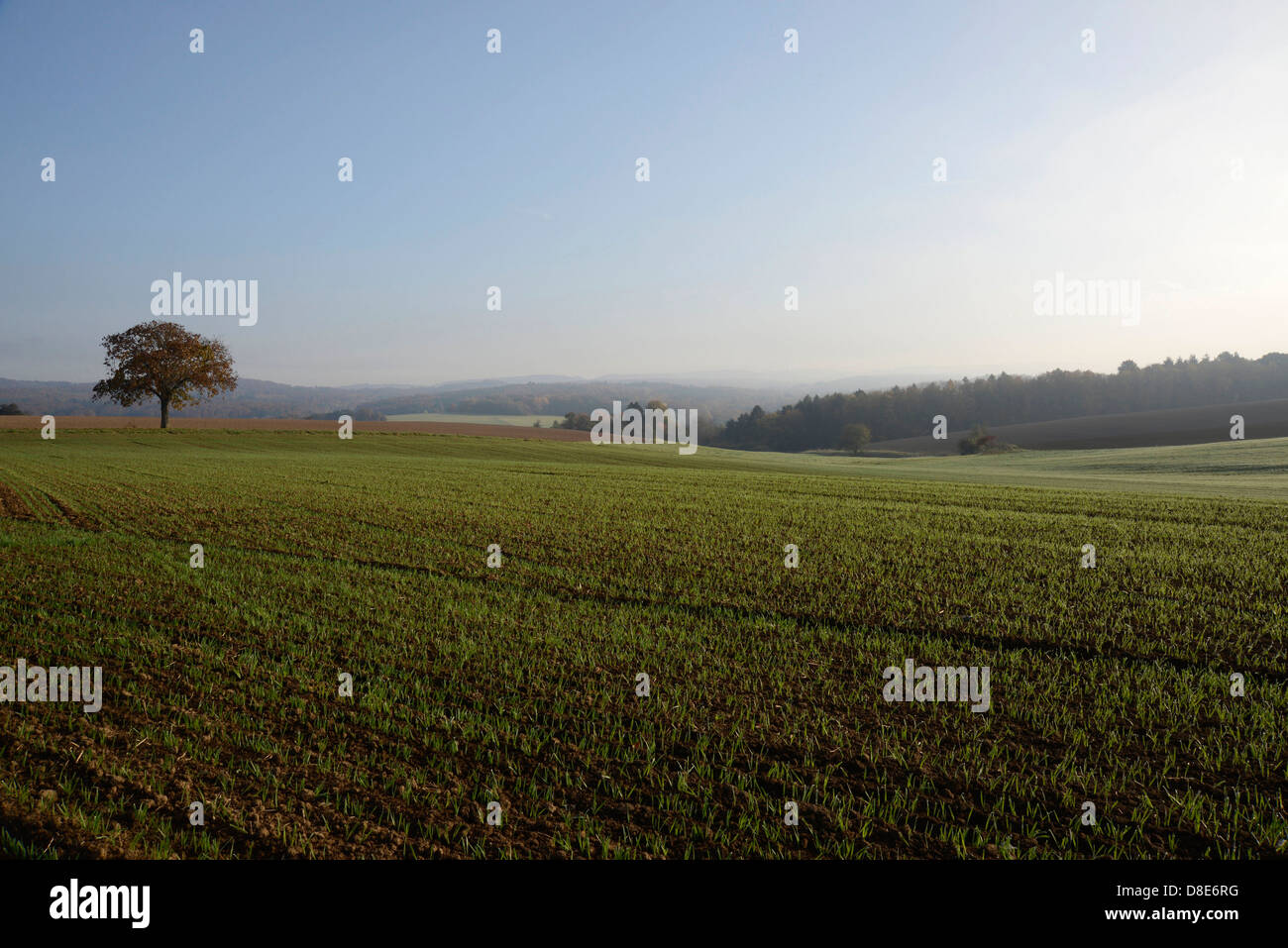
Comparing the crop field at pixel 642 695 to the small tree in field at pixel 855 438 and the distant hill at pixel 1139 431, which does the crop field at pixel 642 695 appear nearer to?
the distant hill at pixel 1139 431

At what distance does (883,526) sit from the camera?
18109 millimetres

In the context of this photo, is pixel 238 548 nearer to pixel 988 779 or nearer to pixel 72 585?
pixel 72 585

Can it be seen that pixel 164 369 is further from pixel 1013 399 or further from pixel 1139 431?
pixel 1013 399

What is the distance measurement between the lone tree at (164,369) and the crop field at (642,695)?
2347 inches

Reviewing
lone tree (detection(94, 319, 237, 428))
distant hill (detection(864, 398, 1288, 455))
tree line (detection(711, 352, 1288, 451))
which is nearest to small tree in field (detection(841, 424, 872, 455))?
distant hill (detection(864, 398, 1288, 455))

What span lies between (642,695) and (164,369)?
7610 centimetres

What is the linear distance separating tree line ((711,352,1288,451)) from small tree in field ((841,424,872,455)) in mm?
16005

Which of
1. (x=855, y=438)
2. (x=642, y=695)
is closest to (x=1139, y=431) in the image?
(x=855, y=438)

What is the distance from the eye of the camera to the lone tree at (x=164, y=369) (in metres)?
66.1

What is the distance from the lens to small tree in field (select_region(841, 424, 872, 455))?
382 feet
